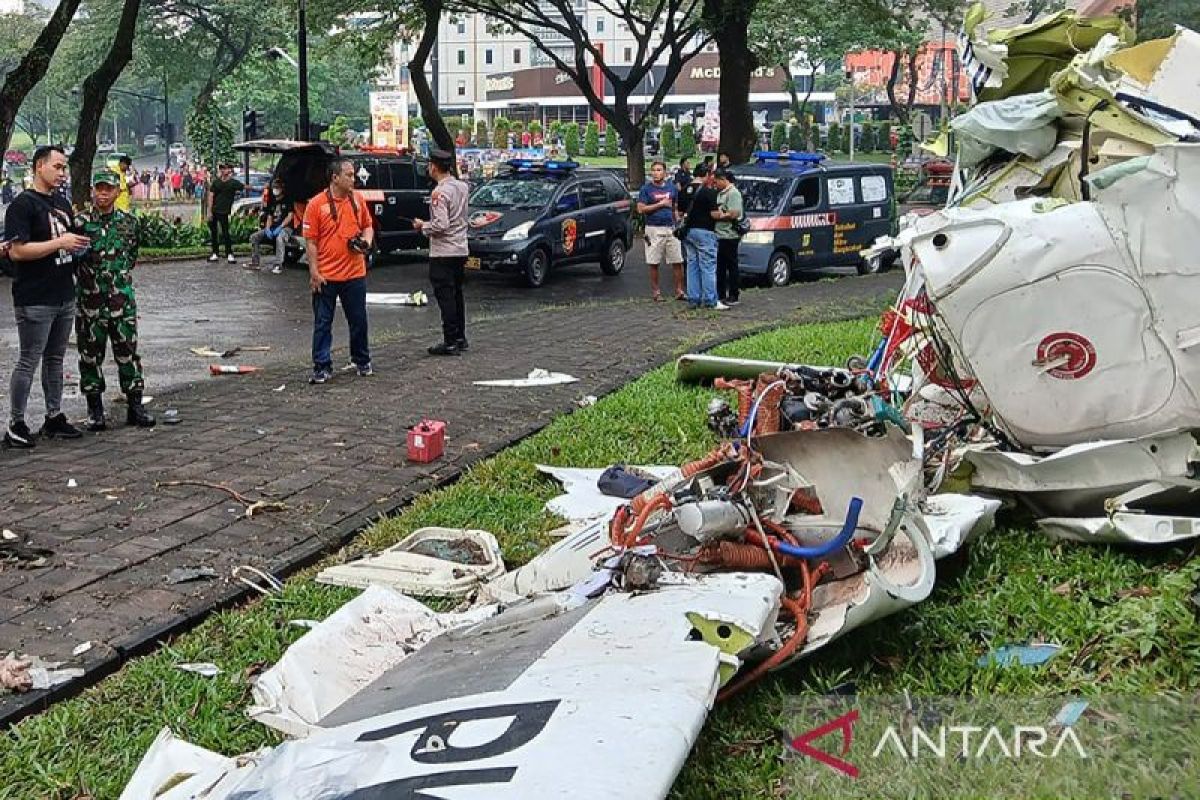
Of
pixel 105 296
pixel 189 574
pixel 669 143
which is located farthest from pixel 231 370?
pixel 669 143

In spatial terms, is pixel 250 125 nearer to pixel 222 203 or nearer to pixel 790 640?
pixel 222 203

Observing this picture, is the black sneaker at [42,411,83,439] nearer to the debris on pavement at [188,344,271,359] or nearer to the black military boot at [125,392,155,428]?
the black military boot at [125,392,155,428]

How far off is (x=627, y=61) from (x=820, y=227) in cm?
8241

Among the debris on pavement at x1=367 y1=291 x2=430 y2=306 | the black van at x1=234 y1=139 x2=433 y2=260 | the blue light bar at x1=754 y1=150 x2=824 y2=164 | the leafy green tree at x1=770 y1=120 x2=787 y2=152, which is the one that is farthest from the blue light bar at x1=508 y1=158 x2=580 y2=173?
the leafy green tree at x1=770 y1=120 x2=787 y2=152

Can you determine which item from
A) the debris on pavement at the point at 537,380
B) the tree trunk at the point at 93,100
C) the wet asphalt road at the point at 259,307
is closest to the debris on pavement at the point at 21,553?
the wet asphalt road at the point at 259,307

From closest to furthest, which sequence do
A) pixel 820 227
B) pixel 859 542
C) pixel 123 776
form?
pixel 123 776 < pixel 859 542 < pixel 820 227

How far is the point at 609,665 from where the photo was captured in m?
3.39

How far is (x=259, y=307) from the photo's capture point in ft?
51.7

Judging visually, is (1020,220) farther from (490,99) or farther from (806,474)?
(490,99)

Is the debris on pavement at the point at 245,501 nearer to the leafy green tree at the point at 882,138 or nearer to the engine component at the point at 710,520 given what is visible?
the engine component at the point at 710,520

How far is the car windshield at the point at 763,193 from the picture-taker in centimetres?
1822

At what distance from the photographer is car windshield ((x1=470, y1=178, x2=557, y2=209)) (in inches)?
736

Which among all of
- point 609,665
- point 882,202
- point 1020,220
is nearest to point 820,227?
point 882,202

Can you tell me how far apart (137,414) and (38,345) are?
891mm
